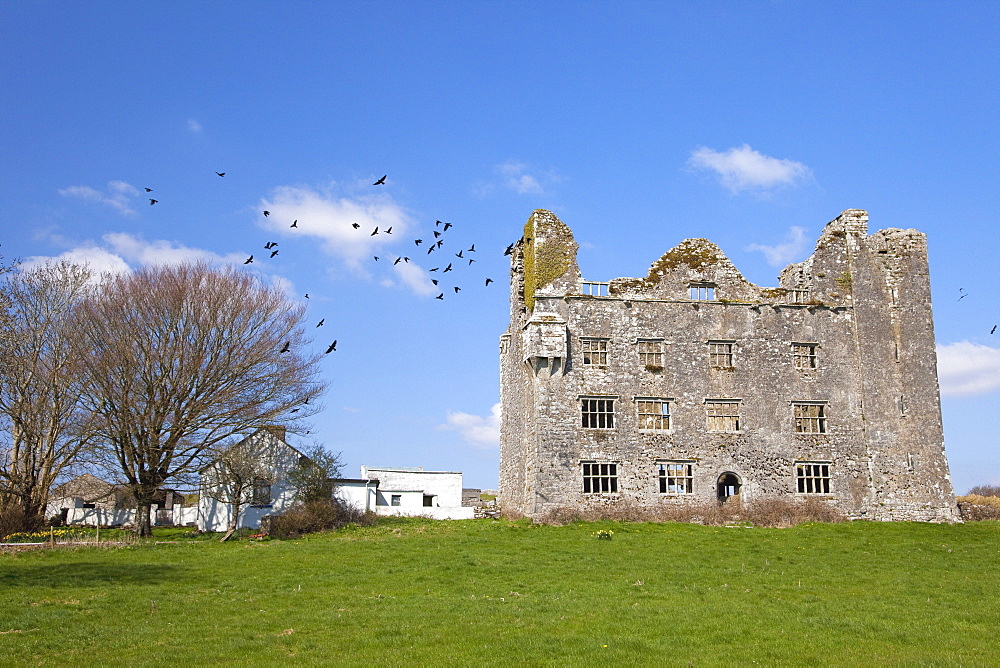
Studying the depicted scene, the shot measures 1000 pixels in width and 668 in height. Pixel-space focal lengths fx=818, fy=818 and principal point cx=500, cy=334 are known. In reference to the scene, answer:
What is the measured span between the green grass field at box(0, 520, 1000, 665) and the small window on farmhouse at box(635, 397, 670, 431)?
8.21 m

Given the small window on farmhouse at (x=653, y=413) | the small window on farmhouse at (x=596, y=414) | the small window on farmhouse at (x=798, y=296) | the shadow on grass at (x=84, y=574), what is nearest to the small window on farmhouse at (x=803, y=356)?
the small window on farmhouse at (x=798, y=296)

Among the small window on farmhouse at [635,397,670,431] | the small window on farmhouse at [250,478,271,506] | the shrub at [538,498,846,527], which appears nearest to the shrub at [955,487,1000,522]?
the shrub at [538,498,846,527]

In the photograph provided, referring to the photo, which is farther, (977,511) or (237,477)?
(977,511)

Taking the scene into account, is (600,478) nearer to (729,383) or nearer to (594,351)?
(594,351)

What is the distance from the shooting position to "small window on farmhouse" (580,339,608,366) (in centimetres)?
3953

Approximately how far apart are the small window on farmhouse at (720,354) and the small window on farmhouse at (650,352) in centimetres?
252

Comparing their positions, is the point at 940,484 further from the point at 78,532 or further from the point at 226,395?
the point at 78,532

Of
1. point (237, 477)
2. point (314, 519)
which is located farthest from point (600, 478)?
point (237, 477)

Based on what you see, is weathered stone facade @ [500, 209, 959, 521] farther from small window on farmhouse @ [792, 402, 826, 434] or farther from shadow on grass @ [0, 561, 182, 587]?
shadow on grass @ [0, 561, 182, 587]

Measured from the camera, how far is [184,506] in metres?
48.1

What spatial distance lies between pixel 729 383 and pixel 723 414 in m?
1.58

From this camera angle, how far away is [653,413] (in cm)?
3941

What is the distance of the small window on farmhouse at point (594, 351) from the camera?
39.5m

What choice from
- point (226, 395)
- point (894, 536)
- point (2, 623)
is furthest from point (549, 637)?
point (226, 395)
